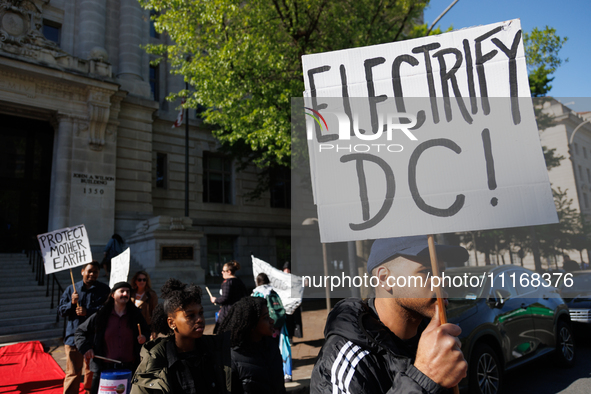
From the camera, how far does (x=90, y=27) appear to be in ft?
62.3

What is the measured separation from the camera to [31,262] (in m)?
14.6

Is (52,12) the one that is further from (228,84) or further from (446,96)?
(446,96)

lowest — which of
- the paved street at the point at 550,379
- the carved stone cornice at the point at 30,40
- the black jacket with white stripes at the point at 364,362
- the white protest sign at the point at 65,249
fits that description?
the paved street at the point at 550,379

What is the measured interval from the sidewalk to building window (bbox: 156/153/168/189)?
12292 mm

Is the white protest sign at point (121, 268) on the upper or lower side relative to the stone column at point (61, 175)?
lower

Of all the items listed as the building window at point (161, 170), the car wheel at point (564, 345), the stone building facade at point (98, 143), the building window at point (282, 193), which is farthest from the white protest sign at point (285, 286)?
the building window at point (282, 193)

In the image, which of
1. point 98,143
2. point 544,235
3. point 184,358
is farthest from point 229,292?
point 98,143

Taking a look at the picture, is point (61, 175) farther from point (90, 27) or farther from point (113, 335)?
point (113, 335)

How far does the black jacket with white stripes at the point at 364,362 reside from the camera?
1.45 m

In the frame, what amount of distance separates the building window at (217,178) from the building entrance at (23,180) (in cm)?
750

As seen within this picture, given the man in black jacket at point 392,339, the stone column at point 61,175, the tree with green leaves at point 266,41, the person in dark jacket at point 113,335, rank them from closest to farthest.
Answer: the man in black jacket at point 392,339
the person in dark jacket at point 113,335
the tree with green leaves at point 266,41
the stone column at point 61,175

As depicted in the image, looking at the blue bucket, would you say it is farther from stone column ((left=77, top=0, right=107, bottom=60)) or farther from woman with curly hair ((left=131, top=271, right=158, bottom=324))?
stone column ((left=77, top=0, right=107, bottom=60))

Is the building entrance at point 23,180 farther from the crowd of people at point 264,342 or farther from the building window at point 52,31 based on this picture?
the crowd of people at point 264,342

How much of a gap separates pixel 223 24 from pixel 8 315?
9.58 meters
